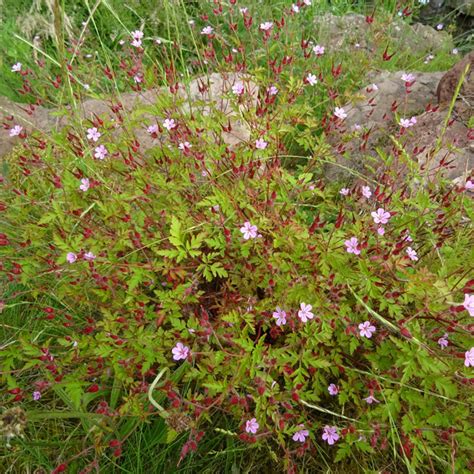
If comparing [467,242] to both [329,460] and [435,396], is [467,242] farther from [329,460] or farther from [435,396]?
[329,460]

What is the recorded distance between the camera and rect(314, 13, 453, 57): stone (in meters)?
4.93

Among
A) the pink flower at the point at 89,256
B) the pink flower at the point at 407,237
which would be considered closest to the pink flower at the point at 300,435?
the pink flower at the point at 407,237

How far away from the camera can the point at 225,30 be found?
5324 mm

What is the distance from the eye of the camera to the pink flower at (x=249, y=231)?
2.02 meters

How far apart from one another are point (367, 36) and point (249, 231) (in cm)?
391

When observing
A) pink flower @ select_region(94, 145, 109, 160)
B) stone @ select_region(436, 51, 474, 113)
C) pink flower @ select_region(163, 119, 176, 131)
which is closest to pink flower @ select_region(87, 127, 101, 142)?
pink flower @ select_region(94, 145, 109, 160)

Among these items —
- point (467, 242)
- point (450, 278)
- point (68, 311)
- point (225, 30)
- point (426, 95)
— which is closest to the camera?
point (450, 278)

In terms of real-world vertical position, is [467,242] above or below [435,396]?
above

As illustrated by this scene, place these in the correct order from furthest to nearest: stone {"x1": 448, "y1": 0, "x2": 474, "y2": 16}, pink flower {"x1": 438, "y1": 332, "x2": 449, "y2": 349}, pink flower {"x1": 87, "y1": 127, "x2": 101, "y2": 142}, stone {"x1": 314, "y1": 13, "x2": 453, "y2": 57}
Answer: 1. stone {"x1": 448, "y1": 0, "x2": 474, "y2": 16}
2. stone {"x1": 314, "y1": 13, "x2": 453, "y2": 57}
3. pink flower {"x1": 87, "y1": 127, "x2": 101, "y2": 142}
4. pink flower {"x1": 438, "y1": 332, "x2": 449, "y2": 349}

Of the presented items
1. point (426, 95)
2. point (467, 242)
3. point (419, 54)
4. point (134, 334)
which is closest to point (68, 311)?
point (134, 334)

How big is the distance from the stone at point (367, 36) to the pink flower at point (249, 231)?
340cm

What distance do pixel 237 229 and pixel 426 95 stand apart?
2.72 metres

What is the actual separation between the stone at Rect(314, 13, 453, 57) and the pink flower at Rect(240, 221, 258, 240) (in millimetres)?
3401

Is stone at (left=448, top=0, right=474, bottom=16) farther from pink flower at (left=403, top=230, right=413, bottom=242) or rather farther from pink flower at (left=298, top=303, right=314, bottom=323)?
pink flower at (left=298, top=303, right=314, bottom=323)
